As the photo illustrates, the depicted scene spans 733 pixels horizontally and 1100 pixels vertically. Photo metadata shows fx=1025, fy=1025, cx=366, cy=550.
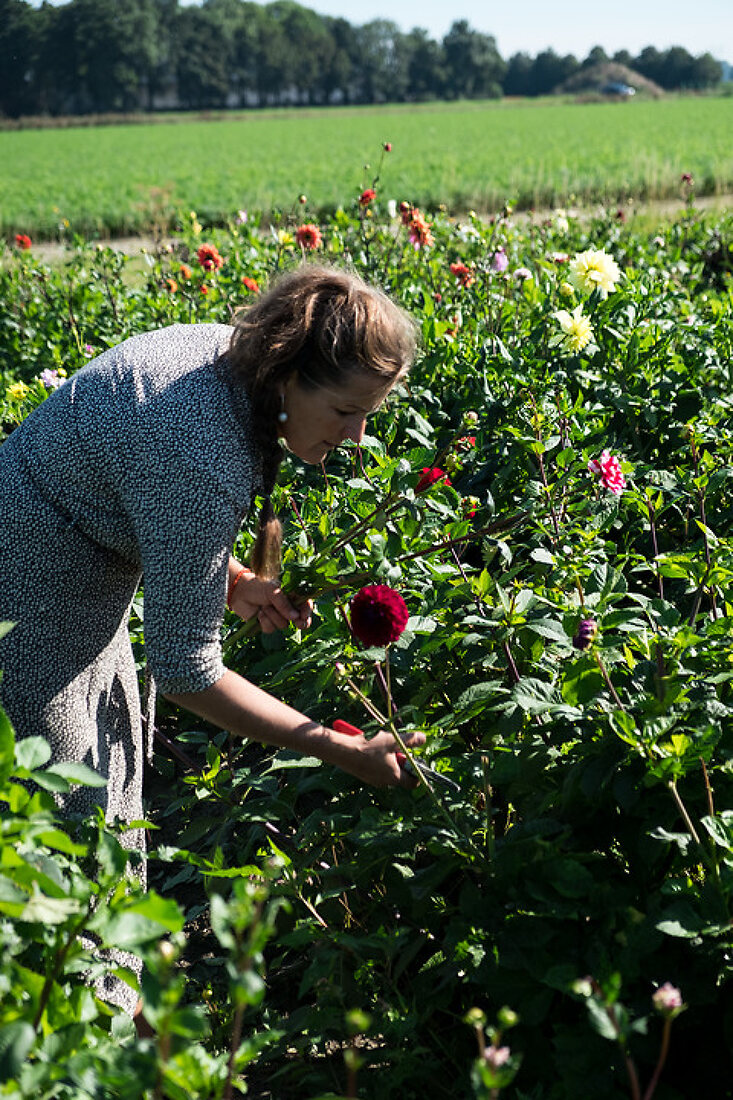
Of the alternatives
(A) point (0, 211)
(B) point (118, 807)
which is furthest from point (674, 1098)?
(A) point (0, 211)

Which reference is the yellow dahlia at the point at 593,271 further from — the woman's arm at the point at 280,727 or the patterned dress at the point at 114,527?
the woman's arm at the point at 280,727

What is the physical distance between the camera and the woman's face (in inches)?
66.9

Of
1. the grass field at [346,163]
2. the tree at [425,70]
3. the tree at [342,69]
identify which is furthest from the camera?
the tree at [425,70]

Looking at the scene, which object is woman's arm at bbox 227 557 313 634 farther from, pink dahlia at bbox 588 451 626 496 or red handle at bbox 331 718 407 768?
pink dahlia at bbox 588 451 626 496

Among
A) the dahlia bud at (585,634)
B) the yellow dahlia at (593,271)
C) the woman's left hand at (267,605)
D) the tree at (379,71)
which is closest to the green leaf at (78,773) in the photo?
the dahlia bud at (585,634)

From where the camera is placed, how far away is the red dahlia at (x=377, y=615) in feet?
4.88

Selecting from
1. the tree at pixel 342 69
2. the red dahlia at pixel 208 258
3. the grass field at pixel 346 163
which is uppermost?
the tree at pixel 342 69

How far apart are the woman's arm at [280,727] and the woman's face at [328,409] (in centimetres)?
43

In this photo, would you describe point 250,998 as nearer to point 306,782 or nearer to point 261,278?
point 306,782

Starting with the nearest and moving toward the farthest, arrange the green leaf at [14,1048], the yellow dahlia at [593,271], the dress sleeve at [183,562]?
the green leaf at [14,1048] → the dress sleeve at [183,562] → the yellow dahlia at [593,271]

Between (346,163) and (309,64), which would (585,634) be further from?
(309,64)

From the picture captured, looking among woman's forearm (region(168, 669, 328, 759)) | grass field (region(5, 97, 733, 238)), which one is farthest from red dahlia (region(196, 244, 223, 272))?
woman's forearm (region(168, 669, 328, 759))

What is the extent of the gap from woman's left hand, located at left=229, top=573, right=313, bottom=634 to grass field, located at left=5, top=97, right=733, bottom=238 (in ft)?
14.1

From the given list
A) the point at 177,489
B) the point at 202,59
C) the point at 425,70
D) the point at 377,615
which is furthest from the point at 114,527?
the point at 425,70
